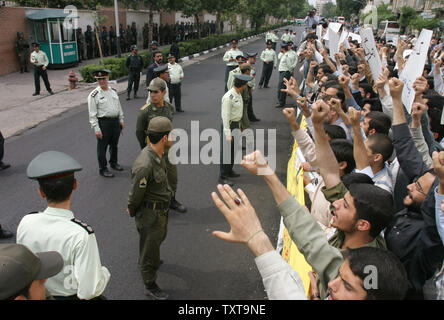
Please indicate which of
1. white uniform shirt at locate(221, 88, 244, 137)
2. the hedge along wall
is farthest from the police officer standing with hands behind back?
the hedge along wall

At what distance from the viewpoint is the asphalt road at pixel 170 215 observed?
11.9ft

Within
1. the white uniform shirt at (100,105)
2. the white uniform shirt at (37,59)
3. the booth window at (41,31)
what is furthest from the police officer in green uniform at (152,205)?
A: the booth window at (41,31)

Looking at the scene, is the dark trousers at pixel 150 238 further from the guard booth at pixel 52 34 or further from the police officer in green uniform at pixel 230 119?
the guard booth at pixel 52 34

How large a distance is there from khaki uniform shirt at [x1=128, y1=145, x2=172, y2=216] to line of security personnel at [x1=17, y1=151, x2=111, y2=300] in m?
1.02

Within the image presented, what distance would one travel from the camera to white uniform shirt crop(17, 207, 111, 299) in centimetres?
196

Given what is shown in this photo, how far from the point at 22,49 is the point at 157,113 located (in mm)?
13862

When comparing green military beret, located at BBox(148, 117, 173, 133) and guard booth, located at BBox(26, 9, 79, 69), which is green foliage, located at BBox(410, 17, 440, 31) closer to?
guard booth, located at BBox(26, 9, 79, 69)

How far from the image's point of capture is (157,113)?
4922mm

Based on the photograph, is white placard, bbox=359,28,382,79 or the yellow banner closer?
the yellow banner

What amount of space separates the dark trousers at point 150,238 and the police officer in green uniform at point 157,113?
4.46 feet

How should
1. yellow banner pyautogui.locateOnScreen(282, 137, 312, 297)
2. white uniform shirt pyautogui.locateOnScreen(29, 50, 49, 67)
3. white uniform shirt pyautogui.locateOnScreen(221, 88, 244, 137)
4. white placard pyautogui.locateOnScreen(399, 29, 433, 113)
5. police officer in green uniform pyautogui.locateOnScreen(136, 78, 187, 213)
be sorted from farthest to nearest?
white uniform shirt pyautogui.locateOnScreen(29, 50, 49, 67) < white uniform shirt pyautogui.locateOnScreen(221, 88, 244, 137) < police officer in green uniform pyautogui.locateOnScreen(136, 78, 187, 213) < white placard pyautogui.locateOnScreen(399, 29, 433, 113) < yellow banner pyautogui.locateOnScreen(282, 137, 312, 297)

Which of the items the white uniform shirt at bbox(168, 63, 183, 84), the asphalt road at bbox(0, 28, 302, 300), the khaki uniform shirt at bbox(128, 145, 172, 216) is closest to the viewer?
the khaki uniform shirt at bbox(128, 145, 172, 216)

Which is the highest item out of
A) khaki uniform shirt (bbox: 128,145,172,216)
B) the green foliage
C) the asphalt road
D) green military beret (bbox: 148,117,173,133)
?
the green foliage

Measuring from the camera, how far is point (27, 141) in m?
7.64
